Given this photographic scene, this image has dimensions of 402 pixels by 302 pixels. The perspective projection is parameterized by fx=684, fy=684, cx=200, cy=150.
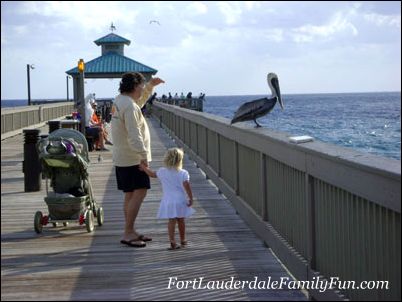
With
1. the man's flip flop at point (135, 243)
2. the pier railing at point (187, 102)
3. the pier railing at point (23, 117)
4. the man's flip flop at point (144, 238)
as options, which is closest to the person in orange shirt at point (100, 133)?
the pier railing at point (23, 117)

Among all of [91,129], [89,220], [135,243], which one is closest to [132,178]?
[135,243]

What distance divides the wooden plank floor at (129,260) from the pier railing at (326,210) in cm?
31

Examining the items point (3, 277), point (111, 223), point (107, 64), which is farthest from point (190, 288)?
point (107, 64)

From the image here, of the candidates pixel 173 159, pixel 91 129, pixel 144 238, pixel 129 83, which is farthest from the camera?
pixel 91 129

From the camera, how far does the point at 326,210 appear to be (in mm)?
4844

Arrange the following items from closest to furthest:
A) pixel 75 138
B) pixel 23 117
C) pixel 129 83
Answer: pixel 129 83, pixel 75 138, pixel 23 117

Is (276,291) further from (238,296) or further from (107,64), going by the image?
(107,64)

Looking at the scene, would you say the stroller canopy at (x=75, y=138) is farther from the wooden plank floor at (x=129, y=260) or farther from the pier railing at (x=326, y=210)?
the pier railing at (x=326, y=210)

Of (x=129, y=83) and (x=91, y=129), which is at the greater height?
(x=129, y=83)

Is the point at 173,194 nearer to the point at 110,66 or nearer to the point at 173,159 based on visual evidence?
the point at 173,159

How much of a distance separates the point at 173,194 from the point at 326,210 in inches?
97.6

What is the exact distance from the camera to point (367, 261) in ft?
13.4

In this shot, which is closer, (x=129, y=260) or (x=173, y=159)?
(x=129, y=260)

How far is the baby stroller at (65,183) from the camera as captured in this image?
313 inches
